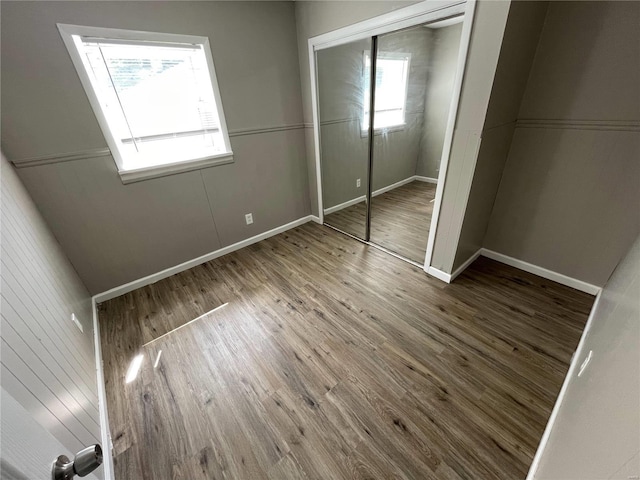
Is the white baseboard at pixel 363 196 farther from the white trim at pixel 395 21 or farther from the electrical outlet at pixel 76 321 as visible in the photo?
the electrical outlet at pixel 76 321

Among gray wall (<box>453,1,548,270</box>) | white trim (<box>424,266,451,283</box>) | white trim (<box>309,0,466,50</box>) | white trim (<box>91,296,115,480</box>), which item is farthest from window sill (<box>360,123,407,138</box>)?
white trim (<box>91,296,115,480</box>)

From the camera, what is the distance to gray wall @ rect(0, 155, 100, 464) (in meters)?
0.79

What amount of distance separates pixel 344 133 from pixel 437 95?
103 centimetres

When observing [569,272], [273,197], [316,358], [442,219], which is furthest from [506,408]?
[273,197]

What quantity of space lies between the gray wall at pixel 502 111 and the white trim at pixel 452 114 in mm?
191

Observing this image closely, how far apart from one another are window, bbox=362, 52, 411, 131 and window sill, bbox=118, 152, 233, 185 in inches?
58.6

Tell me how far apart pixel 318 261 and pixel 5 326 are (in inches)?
83.8

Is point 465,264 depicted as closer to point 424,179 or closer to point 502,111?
point 424,179

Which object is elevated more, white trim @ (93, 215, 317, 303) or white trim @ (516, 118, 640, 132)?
white trim @ (516, 118, 640, 132)

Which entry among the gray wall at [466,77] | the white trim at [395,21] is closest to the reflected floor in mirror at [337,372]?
the gray wall at [466,77]

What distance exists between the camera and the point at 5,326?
774mm

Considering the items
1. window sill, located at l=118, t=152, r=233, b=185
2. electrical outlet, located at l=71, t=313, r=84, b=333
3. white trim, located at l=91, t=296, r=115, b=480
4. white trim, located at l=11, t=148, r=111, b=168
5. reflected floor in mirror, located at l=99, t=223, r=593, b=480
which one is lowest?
reflected floor in mirror, located at l=99, t=223, r=593, b=480

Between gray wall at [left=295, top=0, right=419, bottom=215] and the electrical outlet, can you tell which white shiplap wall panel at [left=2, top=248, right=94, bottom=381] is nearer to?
the electrical outlet

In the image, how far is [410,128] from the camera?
303 centimetres
